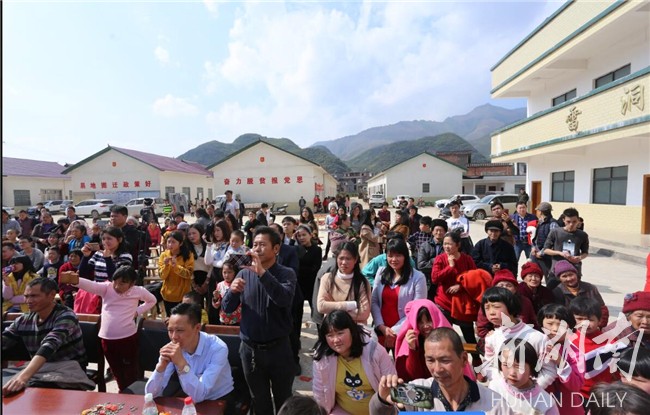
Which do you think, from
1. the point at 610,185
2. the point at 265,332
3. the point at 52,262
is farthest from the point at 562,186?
the point at 52,262

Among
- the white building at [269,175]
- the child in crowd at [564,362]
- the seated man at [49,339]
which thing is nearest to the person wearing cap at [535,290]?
the child in crowd at [564,362]

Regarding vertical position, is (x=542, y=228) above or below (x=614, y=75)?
below

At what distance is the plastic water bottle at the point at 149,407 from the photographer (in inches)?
75.7

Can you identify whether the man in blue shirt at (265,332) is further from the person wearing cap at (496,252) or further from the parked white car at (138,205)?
the parked white car at (138,205)

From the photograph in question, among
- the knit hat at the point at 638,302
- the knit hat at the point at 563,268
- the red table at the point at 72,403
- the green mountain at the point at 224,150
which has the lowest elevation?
the red table at the point at 72,403

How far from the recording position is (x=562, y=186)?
538 inches

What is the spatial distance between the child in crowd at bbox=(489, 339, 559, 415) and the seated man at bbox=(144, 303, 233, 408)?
1854mm

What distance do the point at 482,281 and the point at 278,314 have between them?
221 cm

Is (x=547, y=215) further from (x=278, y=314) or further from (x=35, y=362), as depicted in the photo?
(x=35, y=362)

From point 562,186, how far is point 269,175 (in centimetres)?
1940

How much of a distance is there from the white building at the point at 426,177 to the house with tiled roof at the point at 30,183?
30.4 m

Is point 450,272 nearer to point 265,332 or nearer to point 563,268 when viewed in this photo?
point 563,268

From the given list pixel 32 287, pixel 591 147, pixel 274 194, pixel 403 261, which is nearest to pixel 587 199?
pixel 591 147

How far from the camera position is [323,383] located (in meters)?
2.26
